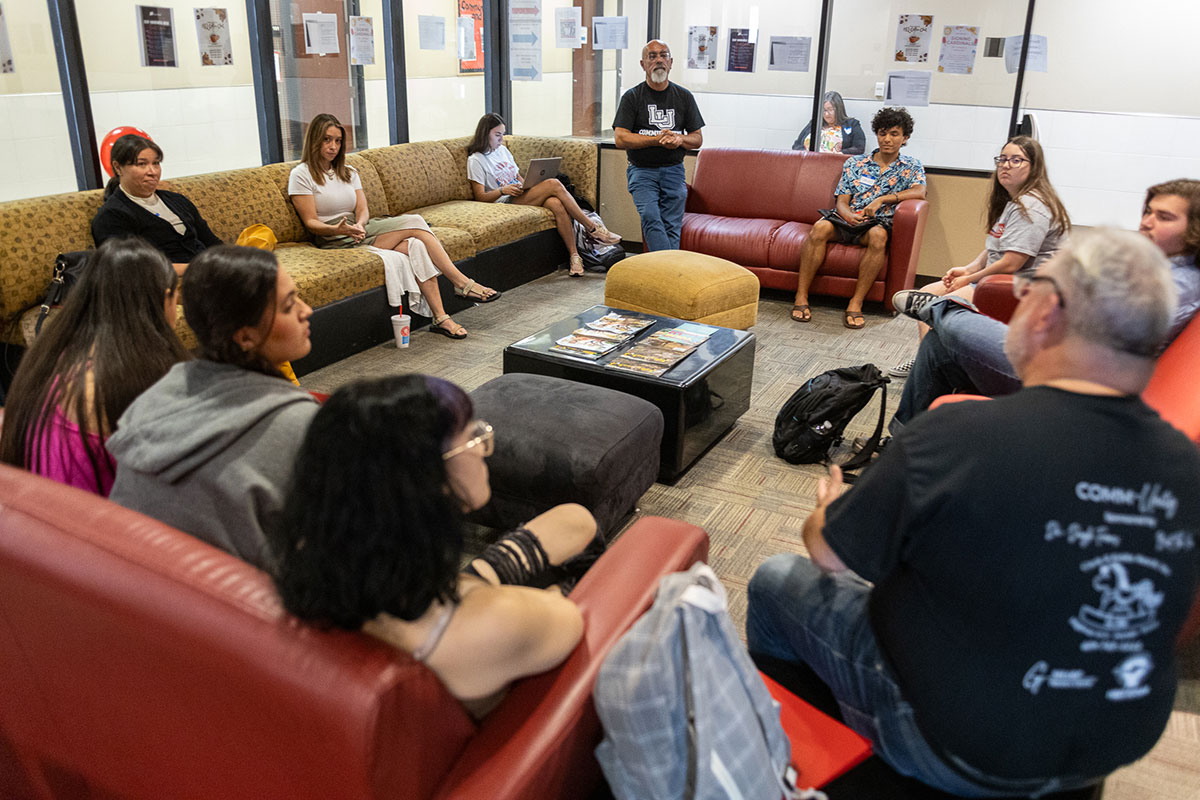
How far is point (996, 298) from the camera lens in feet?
11.1

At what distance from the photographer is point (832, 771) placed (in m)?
1.37

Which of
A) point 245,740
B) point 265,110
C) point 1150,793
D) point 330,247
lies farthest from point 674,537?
point 265,110

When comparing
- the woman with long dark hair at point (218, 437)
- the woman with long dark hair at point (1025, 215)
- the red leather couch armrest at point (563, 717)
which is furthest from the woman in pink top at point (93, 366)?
the woman with long dark hair at point (1025, 215)

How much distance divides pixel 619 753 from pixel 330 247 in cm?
389

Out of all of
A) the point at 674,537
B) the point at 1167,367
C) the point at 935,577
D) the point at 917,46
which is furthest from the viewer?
the point at 917,46

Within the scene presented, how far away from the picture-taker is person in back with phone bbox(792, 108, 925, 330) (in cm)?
501

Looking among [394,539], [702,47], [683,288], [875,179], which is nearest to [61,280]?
[683,288]

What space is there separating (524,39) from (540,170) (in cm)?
121

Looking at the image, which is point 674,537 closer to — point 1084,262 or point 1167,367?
point 1084,262

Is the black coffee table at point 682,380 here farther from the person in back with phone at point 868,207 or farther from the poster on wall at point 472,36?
the poster on wall at point 472,36

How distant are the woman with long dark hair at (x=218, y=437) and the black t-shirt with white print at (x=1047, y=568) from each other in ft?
3.07

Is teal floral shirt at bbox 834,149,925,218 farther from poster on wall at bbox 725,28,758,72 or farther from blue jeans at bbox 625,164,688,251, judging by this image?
poster on wall at bbox 725,28,758,72

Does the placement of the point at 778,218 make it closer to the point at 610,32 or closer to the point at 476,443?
the point at 610,32

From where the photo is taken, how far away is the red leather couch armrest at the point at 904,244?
4.98m
